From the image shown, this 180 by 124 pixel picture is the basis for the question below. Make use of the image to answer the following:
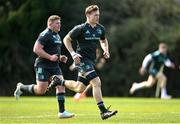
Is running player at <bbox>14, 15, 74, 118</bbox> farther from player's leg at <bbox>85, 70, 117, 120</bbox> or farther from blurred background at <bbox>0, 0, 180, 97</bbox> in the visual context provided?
blurred background at <bbox>0, 0, 180, 97</bbox>

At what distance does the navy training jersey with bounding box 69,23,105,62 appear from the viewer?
15.7m

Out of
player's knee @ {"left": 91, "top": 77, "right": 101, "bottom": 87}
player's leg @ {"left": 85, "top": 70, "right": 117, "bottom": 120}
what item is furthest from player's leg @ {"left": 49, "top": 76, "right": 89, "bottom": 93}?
player's knee @ {"left": 91, "top": 77, "right": 101, "bottom": 87}

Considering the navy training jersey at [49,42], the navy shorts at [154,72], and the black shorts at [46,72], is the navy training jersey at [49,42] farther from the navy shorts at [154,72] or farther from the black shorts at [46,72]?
the navy shorts at [154,72]

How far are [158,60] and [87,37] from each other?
53.0 feet

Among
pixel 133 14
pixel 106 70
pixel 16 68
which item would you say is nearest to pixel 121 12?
pixel 133 14

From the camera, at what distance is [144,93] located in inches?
1775

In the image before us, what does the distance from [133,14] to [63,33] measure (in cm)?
561

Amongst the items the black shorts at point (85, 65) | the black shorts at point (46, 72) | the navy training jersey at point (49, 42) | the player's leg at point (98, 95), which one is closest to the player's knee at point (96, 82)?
the player's leg at point (98, 95)

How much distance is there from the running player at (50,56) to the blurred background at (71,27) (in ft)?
88.3

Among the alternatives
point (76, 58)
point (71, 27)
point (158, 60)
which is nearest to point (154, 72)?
point (158, 60)

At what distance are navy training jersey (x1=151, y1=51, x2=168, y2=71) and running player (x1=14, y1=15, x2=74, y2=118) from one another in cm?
1507

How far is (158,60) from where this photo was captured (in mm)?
31562

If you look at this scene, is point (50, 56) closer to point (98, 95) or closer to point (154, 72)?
point (98, 95)

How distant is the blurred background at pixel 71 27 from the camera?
43.9m
